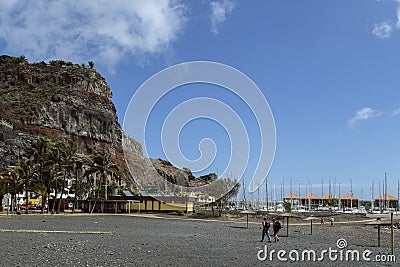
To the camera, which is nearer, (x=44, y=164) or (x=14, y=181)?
(x=14, y=181)

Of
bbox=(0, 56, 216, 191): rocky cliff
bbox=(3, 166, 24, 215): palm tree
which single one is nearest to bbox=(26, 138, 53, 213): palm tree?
bbox=(3, 166, 24, 215): palm tree

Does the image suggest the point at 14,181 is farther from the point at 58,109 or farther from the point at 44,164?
the point at 58,109

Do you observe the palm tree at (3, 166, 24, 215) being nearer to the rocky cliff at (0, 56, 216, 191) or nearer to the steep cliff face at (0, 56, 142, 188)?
the steep cliff face at (0, 56, 142, 188)

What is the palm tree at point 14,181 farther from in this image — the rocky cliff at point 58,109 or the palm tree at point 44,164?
the rocky cliff at point 58,109

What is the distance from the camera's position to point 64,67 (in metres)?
169

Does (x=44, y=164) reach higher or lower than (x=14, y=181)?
higher

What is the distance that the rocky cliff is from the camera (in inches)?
4988

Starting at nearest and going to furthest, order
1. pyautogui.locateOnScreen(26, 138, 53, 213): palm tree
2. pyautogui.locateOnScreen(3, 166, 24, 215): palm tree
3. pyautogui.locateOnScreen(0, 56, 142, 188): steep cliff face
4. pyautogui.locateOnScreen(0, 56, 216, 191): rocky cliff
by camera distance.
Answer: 1. pyautogui.locateOnScreen(3, 166, 24, 215): palm tree
2. pyautogui.locateOnScreen(26, 138, 53, 213): palm tree
3. pyautogui.locateOnScreen(0, 56, 142, 188): steep cliff face
4. pyautogui.locateOnScreen(0, 56, 216, 191): rocky cliff

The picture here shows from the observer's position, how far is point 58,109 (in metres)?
140

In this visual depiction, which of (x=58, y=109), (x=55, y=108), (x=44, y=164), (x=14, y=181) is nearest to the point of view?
(x=14, y=181)

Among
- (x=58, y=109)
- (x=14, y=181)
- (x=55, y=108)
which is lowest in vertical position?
(x=14, y=181)

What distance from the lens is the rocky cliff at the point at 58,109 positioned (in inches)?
4988

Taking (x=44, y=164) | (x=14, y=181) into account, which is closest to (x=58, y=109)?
(x=44, y=164)

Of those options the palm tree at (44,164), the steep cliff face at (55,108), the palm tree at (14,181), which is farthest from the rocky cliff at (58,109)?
the palm tree at (14,181)
